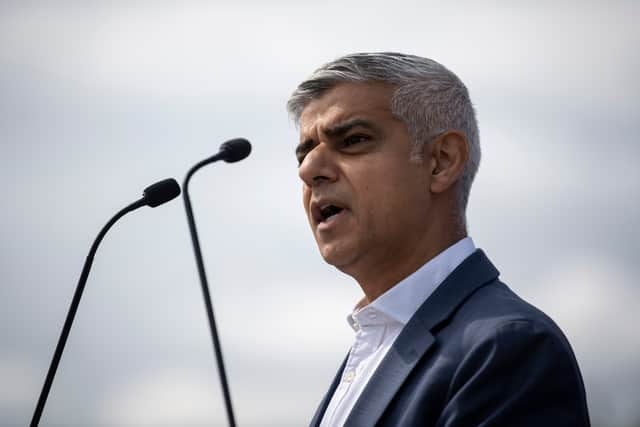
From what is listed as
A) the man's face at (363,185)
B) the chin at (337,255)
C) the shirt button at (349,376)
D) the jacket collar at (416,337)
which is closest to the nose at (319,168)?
the man's face at (363,185)

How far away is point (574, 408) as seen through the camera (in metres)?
3.70

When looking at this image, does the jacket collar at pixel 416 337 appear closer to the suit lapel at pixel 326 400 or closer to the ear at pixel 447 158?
the suit lapel at pixel 326 400

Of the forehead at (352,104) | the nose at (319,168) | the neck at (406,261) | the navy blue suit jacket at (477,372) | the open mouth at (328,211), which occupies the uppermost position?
the forehead at (352,104)

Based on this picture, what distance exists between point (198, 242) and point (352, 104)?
1209mm

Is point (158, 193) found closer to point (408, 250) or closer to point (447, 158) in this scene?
point (408, 250)

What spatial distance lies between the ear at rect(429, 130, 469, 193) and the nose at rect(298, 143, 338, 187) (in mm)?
497

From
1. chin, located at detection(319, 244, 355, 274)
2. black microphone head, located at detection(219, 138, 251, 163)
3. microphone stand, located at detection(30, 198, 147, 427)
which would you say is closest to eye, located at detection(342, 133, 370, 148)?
chin, located at detection(319, 244, 355, 274)

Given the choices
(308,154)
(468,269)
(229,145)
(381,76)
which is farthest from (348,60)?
(468,269)

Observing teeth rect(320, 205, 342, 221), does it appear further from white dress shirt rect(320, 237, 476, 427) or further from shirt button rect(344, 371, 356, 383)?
shirt button rect(344, 371, 356, 383)

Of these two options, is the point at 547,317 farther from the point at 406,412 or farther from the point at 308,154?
the point at 308,154

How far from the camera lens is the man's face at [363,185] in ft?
15.1

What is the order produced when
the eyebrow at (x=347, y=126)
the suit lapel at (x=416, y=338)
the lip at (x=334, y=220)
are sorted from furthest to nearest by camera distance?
1. the eyebrow at (x=347, y=126)
2. the lip at (x=334, y=220)
3. the suit lapel at (x=416, y=338)

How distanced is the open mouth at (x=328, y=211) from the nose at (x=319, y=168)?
0.43ft

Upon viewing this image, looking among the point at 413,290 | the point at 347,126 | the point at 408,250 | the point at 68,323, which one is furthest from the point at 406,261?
the point at 68,323
